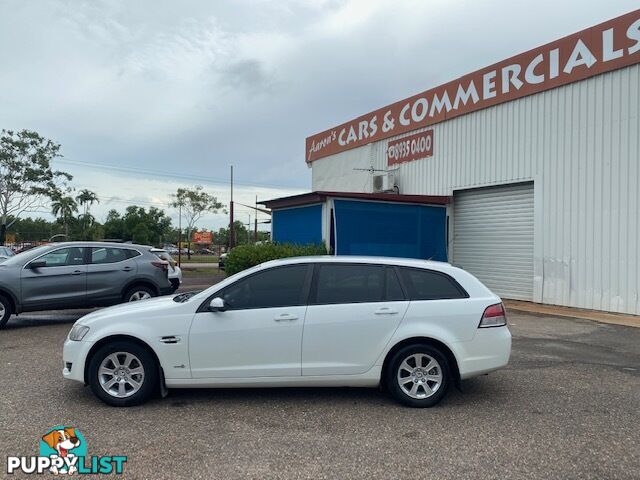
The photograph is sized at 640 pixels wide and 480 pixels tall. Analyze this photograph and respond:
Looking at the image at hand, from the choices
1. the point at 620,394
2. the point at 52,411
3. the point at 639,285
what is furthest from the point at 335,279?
the point at 639,285

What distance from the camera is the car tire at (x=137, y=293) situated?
427 inches

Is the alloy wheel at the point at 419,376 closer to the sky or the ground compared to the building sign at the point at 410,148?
closer to the ground

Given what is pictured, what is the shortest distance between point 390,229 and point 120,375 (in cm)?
1183

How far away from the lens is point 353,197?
15.6m

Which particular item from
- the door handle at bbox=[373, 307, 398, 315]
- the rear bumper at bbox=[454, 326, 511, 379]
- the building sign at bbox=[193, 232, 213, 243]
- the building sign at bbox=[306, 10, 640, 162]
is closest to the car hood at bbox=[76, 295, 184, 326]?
the door handle at bbox=[373, 307, 398, 315]

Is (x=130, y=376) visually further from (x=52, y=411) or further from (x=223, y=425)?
(x=223, y=425)

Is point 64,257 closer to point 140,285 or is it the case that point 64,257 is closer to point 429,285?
point 140,285

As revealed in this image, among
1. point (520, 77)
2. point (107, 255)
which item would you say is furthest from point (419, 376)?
point (520, 77)

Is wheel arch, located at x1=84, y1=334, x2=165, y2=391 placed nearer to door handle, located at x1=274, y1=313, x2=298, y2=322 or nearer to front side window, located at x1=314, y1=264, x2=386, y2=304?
door handle, located at x1=274, y1=313, x2=298, y2=322

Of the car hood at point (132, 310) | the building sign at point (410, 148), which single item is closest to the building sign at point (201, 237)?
the building sign at point (410, 148)

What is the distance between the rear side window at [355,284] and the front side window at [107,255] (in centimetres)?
699

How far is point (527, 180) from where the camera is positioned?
14492 mm

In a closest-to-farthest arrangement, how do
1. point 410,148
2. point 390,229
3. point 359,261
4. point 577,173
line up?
point 359,261, point 577,173, point 390,229, point 410,148

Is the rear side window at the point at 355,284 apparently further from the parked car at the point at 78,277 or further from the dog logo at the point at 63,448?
the parked car at the point at 78,277
